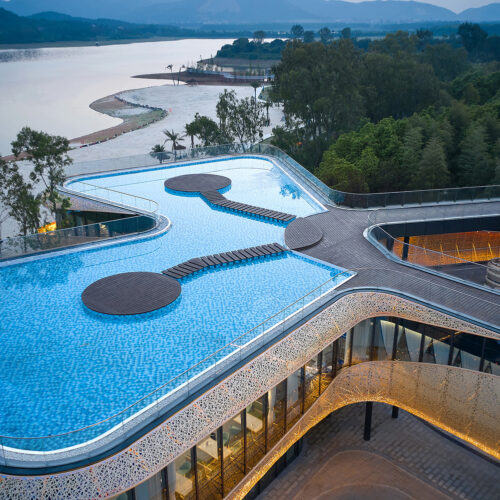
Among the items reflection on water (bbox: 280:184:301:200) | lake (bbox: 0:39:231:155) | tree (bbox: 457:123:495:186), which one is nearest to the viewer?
reflection on water (bbox: 280:184:301:200)

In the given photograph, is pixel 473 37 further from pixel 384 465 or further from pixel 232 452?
pixel 232 452

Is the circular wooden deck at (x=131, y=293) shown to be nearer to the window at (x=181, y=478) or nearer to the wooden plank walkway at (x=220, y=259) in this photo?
the wooden plank walkway at (x=220, y=259)

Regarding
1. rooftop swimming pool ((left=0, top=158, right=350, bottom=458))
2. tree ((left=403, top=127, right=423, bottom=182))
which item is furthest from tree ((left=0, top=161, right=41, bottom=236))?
tree ((left=403, top=127, right=423, bottom=182))

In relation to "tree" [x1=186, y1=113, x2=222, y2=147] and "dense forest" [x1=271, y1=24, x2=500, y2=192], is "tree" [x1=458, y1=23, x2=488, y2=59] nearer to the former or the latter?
"dense forest" [x1=271, y1=24, x2=500, y2=192]

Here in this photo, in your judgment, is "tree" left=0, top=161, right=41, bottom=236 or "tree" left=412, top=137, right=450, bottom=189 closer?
"tree" left=0, top=161, right=41, bottom=236

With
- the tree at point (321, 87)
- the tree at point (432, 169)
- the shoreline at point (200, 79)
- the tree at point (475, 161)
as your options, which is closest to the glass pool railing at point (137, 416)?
the tree at point (432, 169)

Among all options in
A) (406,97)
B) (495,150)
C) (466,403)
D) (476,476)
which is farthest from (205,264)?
(406,97)
